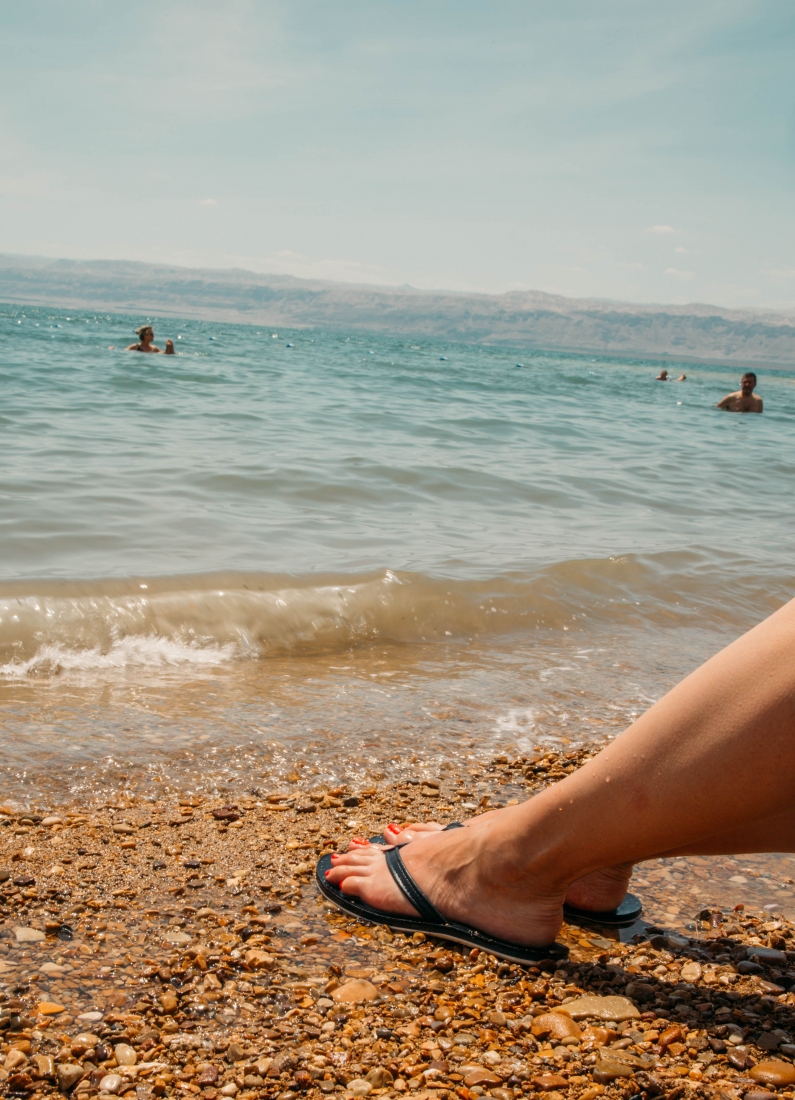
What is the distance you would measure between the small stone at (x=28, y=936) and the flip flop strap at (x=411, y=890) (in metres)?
0.74

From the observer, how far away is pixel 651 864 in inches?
88.6

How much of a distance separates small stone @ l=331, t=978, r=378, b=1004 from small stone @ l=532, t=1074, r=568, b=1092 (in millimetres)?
343

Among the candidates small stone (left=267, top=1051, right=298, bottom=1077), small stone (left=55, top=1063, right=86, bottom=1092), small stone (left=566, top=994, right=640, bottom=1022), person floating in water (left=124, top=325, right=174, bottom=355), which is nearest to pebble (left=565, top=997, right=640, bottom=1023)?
small stone (left=566, top=994, right=640, bottom=1022)

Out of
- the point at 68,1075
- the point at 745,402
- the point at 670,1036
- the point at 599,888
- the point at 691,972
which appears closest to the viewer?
the point at 68,1075

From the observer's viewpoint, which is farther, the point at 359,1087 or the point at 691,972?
the point at 691,972

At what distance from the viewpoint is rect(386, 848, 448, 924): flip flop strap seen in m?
1.85

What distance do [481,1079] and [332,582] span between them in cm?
343

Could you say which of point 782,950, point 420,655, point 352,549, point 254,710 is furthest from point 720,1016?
point 352,549

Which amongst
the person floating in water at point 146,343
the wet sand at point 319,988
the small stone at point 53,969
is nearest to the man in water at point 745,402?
the person floating in water at point 146,343

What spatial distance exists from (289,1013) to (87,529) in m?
4.47

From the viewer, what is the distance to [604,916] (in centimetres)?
189

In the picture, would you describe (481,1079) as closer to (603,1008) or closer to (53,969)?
(603,1008)

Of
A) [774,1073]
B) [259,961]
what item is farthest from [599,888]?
[259,961]

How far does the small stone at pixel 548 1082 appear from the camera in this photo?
4.61 feet
